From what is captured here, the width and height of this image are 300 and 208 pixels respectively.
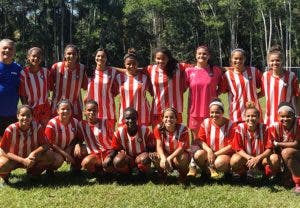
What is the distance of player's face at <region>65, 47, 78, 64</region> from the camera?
6.98 meters

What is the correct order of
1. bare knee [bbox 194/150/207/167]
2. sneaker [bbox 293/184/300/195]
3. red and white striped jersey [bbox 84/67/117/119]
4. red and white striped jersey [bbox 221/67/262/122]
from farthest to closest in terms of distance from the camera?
1. red and white striped jersey [bbox 84/67/117/119]
2. red and white striped jersey [bbox 221/67/262/122]
3. bare knee [bbox 194/150/207/167]
4. sneaker [bbox 293/184/300/195]

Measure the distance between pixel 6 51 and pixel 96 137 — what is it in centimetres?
176

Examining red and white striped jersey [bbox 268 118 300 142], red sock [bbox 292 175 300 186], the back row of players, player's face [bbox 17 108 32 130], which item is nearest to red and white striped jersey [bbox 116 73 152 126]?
the back row of players

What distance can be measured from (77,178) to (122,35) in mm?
42782

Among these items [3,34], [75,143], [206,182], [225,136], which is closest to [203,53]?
[225,136]

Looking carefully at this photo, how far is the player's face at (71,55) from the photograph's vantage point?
6977mm

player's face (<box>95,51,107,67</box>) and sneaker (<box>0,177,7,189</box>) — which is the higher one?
player's face (<box>95,51,107,67</box>)

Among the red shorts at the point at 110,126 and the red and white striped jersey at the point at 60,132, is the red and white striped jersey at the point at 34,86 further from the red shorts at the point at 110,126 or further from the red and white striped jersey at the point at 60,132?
the red shorts at the point at 110,126

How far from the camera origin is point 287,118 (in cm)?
603

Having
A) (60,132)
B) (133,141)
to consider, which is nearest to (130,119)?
(133,141)

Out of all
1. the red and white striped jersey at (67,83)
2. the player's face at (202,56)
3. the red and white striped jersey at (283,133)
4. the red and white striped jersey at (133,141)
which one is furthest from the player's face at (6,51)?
the red and white striped jersey at (283,133)

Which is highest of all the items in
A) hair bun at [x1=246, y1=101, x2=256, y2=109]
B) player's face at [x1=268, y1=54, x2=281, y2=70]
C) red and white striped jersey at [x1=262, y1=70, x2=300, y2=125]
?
player's face at [x1=268, y1=54, x2=281, y2=70]

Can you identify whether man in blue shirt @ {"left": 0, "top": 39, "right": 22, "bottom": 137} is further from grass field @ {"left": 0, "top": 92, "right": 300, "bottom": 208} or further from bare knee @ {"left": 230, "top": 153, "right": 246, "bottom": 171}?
bare knee @ {"left": 230, "top": 153, "right": 246, "bottom": 171}

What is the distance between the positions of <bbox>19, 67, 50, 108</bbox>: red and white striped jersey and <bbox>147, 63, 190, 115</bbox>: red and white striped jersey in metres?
1.55
